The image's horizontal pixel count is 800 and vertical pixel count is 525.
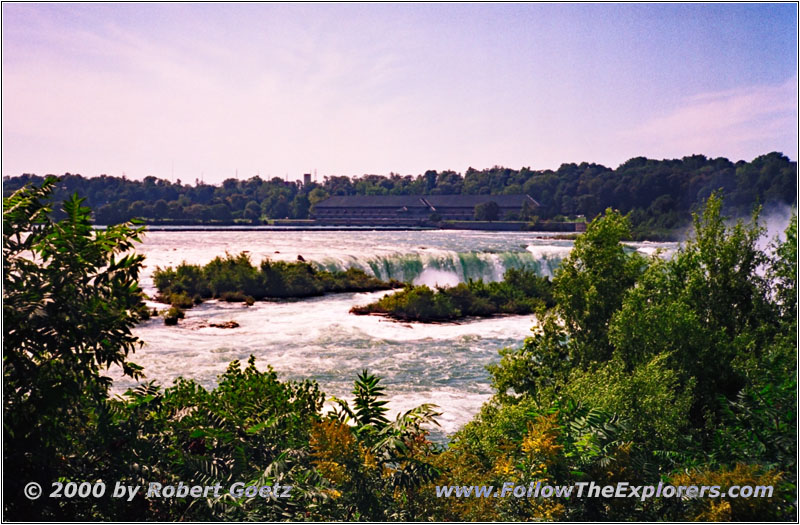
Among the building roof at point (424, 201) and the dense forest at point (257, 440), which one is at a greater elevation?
the building roof at point (424, 201)

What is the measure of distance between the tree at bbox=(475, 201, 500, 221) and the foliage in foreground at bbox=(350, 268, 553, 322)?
50902mm

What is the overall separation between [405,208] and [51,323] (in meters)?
86.5

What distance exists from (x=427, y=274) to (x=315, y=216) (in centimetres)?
6116

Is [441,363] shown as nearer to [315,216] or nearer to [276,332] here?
[276,332]

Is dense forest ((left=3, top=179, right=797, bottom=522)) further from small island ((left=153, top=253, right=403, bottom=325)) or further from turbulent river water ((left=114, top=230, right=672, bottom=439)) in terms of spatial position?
small island ((left=153, top=253, right=403, bottom=325))

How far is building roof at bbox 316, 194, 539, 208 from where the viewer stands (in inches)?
3253

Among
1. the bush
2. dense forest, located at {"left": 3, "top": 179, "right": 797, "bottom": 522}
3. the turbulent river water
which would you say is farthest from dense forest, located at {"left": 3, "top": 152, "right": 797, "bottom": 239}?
dense forest, located at {"left": 3, "top": 179, "right": 797, "bottom": 522}

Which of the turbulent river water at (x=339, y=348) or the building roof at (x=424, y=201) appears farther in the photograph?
the building roof at (x=424, y=201)

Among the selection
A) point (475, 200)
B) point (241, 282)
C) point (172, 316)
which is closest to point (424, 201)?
point (475, 200)

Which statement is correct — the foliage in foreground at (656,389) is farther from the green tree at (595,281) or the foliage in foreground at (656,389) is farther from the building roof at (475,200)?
the building roof at (475,200)

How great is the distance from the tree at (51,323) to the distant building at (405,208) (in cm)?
7561

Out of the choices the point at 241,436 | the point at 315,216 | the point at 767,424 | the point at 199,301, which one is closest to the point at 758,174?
the point at 199,301

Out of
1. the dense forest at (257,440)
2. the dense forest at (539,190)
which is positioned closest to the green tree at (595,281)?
the dense forest at (257,440)

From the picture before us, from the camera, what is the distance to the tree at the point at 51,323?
389 cm
